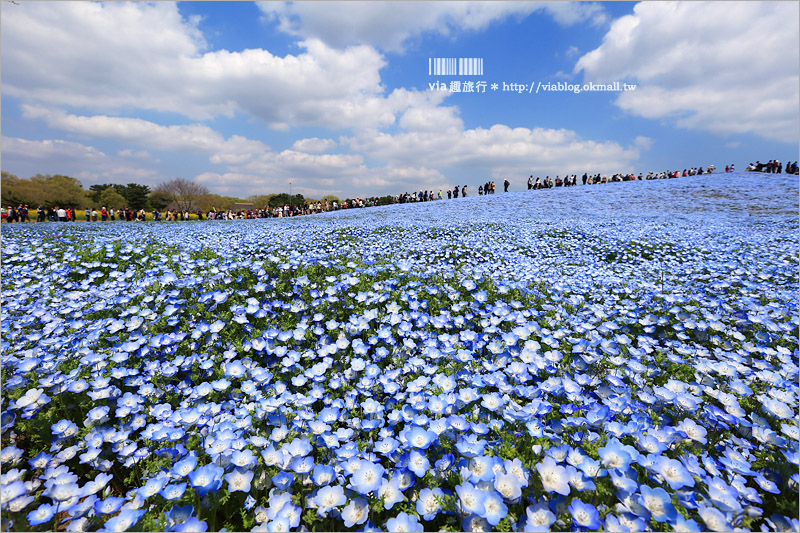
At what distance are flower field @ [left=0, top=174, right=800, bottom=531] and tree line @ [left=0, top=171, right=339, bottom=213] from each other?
62.9 metres

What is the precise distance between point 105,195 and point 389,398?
82457 mm

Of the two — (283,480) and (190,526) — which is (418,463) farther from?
(190,526)

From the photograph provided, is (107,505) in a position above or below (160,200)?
below

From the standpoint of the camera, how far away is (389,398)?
2.62 metres

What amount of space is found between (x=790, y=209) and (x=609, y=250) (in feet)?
56.0

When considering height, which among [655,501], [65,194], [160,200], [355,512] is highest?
[65,194]

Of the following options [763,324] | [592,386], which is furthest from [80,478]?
[763,324]

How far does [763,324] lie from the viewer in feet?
12.1

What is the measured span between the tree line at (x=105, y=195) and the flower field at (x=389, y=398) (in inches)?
2476

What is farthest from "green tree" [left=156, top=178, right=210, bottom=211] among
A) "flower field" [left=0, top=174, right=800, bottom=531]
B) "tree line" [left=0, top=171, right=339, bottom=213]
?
"flower field" [left=0, top=174, right=800, bottom=531]

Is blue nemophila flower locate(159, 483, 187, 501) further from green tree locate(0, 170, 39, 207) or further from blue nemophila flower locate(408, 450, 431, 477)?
green tree locate(0, 170, 39, 207)

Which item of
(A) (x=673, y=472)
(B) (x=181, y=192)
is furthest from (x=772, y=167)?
(B) (x=181, y=192)

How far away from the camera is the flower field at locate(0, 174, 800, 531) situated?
1658 mm

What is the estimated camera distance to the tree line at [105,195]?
48.4 m
